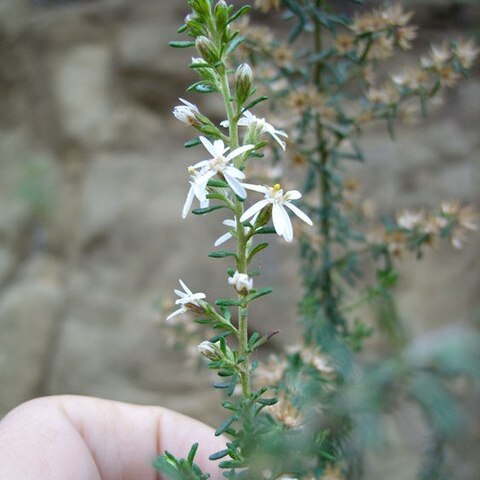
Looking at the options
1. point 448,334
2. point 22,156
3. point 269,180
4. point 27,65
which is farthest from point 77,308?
point 448,334

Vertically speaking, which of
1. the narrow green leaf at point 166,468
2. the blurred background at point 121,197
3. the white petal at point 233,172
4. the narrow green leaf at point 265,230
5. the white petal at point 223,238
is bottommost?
the blurred background at point 121,197

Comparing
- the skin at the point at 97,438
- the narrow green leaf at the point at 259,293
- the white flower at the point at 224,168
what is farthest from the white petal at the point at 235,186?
the skin at the point at 97,438

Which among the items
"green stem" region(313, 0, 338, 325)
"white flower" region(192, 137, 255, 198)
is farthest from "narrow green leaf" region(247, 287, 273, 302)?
"green stem" region(313, 0, 338, 325)

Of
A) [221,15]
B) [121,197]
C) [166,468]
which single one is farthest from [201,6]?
[121,197]

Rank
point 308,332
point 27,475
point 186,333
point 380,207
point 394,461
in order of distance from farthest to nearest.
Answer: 1. point 380,207
2. point 394,461
3. point 186,333
4. point 308,332
5. point 27,475

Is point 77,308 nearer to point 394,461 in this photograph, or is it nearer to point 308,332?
point 394,461

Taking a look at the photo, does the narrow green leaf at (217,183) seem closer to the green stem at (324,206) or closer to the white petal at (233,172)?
the white petal at (233,172)

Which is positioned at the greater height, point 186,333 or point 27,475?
point 27,475
